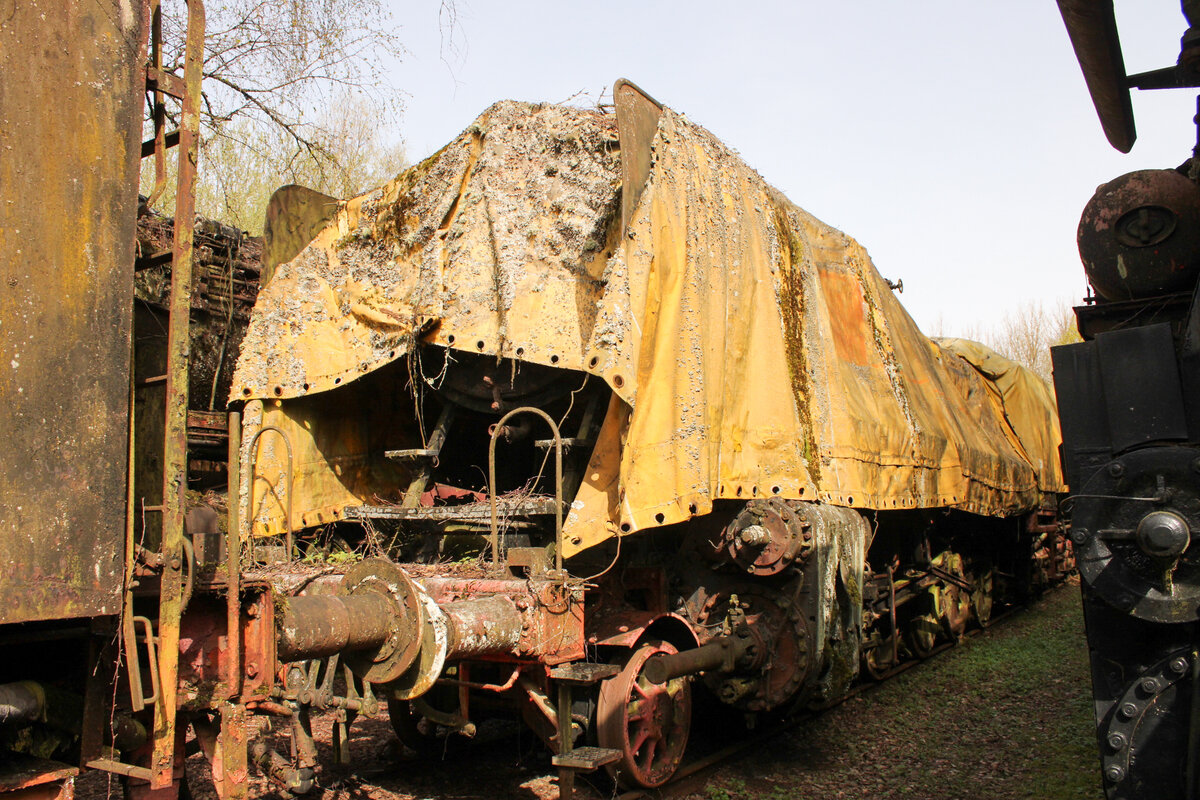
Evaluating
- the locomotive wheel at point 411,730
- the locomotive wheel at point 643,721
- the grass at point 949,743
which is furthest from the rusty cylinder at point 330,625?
the grass at point 949,743

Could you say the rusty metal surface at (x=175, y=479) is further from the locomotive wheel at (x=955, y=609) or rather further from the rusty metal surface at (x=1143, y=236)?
the locomotive wheel at (x=955, y=609)

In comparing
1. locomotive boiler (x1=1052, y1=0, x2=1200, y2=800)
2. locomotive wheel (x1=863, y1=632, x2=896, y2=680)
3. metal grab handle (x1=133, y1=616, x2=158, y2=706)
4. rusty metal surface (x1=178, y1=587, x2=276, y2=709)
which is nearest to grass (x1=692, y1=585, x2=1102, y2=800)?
locomotive wheel (x1=863, y1=632, x2=896, y2=680)

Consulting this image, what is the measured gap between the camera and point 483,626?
4348 millimetres

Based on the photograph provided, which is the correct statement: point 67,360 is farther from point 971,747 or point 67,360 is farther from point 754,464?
point 971,747

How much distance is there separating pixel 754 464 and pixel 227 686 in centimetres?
324

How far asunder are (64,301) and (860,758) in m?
5.69

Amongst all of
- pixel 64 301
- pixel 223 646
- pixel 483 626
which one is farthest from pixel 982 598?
pixel 64 301

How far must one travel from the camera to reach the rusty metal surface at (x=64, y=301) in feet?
8.82

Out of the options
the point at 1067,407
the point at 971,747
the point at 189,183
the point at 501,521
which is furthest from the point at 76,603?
the point at 971,747

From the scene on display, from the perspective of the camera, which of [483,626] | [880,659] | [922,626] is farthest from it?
[922,626]

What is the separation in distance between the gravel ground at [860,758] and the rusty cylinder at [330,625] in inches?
81.2

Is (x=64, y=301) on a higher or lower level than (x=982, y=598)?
higher

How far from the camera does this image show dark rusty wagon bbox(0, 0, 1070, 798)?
2.88 meters

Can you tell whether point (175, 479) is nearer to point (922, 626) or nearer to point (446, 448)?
point (446, 448)
